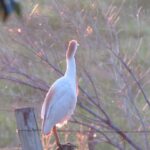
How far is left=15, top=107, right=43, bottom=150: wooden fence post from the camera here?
116 inches

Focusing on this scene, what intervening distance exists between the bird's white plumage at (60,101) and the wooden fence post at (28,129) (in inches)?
45.5

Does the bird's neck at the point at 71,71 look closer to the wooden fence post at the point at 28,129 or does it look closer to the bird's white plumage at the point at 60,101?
the bird's white plumage at the point at 60,101

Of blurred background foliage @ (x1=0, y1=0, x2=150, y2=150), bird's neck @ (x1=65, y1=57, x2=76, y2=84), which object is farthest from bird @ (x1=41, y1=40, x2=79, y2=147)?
blurred background foliage @ (x1=0, y1=0, x2=150, y2=150)

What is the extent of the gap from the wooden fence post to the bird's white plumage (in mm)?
1155

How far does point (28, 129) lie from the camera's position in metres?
2.94

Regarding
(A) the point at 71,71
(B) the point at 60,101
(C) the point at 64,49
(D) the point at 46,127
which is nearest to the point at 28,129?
(D) the point at 46,127

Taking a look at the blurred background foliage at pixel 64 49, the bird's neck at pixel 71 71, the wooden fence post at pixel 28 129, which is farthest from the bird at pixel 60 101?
the wooden fence post at pixel 28 129

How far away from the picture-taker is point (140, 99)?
827 cm

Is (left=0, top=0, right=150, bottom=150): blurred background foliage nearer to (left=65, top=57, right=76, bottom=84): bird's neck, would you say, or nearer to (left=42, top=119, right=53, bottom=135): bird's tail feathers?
(left=65, top=57, right=76, bottom=84): bird's neck

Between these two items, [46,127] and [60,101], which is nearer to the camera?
[46,127]

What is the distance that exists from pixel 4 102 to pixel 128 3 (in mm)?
3512

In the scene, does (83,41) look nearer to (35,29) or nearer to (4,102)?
(35,29)

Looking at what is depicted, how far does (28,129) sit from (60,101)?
1.49 m

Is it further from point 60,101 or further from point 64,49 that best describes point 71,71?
point 64,49
